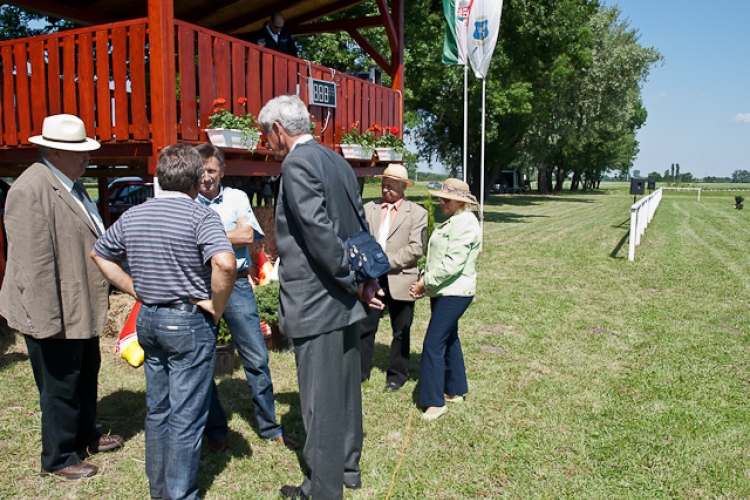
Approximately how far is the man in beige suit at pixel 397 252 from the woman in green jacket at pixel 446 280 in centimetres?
41

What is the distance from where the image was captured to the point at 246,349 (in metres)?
3.84

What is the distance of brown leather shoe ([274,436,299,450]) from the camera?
3.94 metres

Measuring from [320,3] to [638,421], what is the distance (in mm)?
8368

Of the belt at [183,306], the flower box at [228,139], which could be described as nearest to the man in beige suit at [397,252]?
the belt at [183,306]

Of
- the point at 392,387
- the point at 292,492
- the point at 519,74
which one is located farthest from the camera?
the point at 519,74

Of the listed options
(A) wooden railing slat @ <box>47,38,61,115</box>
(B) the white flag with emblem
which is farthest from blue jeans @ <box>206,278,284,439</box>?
(B) the white flag with emblem

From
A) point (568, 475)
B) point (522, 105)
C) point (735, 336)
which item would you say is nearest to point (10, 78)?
point (568, 475)

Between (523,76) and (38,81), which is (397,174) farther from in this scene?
(523,76)

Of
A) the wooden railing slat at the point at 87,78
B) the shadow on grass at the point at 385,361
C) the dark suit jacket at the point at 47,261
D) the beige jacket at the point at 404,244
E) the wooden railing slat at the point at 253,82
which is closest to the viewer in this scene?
the dark suit jacket at the point at 47,261

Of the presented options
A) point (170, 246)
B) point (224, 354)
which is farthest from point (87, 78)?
point (170, 246)

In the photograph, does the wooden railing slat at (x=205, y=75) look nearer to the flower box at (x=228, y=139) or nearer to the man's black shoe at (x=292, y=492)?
the flower box at (x=228, y=139)

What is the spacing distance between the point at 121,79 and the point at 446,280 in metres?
4.08

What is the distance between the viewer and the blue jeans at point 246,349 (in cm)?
377

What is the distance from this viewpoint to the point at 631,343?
6.43 metres
